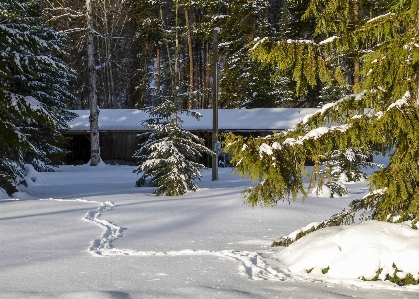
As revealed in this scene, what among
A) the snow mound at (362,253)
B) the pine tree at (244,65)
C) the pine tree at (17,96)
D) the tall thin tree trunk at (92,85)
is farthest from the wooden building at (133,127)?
the snow mound at (362,253)

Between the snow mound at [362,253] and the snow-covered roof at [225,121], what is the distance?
25306 mm

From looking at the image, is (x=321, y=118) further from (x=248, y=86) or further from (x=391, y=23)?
(x=248, y=86)

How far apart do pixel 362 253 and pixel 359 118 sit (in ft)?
4.98

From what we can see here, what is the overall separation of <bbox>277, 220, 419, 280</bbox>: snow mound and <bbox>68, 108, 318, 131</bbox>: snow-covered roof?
83.0 ft

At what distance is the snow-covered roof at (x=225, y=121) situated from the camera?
3262 cm

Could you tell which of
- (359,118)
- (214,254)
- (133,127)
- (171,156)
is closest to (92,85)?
(133,127)

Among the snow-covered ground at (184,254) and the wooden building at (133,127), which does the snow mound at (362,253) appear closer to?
the snow-covered ground at (184,254)

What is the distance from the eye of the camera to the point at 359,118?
253 inches

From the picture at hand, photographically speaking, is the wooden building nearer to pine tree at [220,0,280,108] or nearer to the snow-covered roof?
the snow-covered roof

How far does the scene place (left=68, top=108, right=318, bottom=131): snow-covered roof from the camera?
32.6m

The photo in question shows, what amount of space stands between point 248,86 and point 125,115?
31.6 feet

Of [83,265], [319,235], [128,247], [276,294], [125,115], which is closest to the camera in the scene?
[276,294]

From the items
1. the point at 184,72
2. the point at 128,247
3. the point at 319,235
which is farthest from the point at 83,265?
the point at 184,72

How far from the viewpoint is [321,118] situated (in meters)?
6.88
